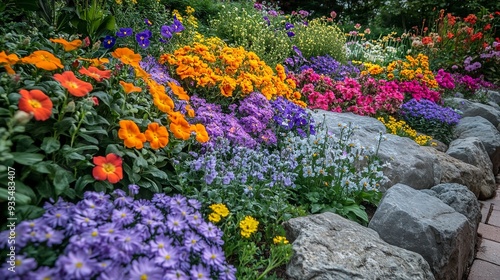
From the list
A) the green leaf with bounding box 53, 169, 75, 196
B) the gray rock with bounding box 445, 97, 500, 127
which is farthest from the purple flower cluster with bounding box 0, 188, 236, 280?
→ the gray rock with bounding box 445, 97, 500, 127

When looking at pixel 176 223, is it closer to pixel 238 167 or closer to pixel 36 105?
pixel 36 105

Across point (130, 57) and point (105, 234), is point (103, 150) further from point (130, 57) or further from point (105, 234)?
point (105, 234)

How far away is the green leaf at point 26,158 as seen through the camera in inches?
56.3

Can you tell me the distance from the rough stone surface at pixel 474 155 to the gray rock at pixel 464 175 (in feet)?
0.38

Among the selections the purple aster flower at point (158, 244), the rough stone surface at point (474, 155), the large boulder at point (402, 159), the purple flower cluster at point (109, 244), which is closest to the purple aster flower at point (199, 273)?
the purple flower cluster at point (109, 244)

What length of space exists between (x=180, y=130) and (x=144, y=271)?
3.24 ft

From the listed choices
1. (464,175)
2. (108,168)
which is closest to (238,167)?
(108,168)

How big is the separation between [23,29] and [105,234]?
2.44 m

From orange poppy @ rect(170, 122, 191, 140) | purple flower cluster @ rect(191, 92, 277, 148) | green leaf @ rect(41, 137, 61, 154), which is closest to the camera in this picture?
green leaf @ rect(41, 137, 61, 154)

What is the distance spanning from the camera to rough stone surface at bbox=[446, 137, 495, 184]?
4383mm

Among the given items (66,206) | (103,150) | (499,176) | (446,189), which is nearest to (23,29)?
(103,150)

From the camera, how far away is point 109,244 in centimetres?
121

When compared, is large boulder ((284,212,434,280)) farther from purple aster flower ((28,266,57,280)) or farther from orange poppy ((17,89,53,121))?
orange poppy ((17,89,53,121))

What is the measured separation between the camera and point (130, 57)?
2199 mm
